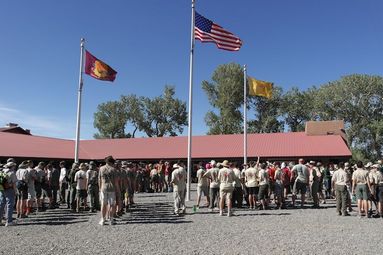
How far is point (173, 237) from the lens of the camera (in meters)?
8.38

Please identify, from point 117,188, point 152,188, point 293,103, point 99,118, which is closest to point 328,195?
point 152,188

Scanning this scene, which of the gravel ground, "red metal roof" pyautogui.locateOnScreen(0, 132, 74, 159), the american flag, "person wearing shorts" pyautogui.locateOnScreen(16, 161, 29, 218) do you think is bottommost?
the gravel ground

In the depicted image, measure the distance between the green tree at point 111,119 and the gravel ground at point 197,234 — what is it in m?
54.4

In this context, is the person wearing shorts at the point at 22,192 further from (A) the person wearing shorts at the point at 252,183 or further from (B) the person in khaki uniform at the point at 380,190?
(B) the person in khaki uniform at the point at 380,190

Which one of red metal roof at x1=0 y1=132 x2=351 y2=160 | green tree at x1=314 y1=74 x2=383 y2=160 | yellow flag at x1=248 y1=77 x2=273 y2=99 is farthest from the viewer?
green tree at x1=314 y1=74 x2=383 y2=160

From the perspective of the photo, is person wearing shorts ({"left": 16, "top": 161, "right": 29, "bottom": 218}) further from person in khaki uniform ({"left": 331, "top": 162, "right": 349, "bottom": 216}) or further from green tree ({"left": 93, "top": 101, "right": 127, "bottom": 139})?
green tree ({"left": 93, "top": 101, "right": 127, "bottom": 139})

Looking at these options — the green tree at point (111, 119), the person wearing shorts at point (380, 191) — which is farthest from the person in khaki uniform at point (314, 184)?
the green tree at point (111, 119)

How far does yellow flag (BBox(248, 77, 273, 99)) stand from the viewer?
20.5 meters

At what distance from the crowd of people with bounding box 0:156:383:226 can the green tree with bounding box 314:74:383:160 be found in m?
37.8

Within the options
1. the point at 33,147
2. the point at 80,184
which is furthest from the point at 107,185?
the point at 33,147

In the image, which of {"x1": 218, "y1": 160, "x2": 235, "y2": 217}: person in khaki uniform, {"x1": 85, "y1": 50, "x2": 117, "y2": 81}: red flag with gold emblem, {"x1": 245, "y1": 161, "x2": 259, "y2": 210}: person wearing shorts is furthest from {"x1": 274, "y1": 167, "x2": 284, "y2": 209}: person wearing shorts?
{"x1": 85, "y1": 50, "x2": 117, "y2": 81}: red flag with gold emblem

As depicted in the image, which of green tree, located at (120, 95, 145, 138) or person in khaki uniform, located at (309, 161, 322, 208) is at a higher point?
green tree, located at (120, 95, 145, 138)

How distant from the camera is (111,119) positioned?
66.3 metres

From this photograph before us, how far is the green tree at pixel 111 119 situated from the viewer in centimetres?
6600
